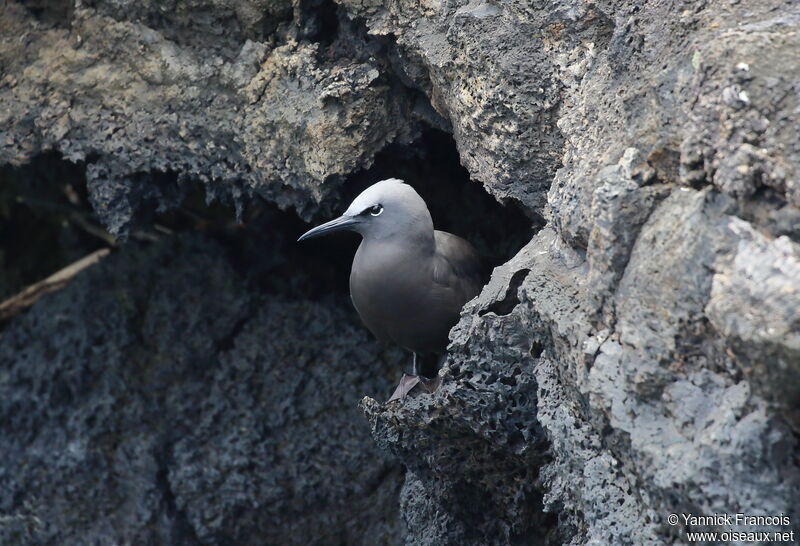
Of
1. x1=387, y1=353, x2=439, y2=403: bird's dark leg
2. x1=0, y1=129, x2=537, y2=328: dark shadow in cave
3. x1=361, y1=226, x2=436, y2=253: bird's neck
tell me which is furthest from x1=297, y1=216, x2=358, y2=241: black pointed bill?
x1=387, y1=353, x2=439, y2=403: bird's dark leg

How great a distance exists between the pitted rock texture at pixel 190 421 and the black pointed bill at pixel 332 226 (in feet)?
3.94

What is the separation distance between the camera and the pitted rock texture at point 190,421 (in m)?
4.69

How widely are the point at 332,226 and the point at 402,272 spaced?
35cm

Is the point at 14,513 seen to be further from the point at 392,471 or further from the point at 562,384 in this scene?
the point at 562,384

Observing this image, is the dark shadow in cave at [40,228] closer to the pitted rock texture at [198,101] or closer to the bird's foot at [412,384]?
the pitted rock texture at [198,101]

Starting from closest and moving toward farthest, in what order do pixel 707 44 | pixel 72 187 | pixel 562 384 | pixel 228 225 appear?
pixel 707 44, pixel 562 384, pixel 228 225, pixel 72 187

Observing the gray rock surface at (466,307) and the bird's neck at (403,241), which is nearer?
the gray rock surface at (466,307)

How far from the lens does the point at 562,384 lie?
2830 millimetres

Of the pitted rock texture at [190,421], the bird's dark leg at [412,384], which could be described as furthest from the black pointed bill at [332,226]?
the pitted rock texture at [190,421]

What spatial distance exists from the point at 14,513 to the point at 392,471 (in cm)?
190

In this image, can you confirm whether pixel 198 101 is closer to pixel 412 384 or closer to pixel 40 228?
pixel 412 384

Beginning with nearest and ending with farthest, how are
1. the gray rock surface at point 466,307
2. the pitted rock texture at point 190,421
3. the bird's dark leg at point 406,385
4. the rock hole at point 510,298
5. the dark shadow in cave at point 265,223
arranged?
the gray rock surface at point 466,307 → the rock hole at point 510,298 → the bird's dark leg at point 406,385 → the dark shadow in cave at point 265,223 → the pitted rock texture at point 190,421

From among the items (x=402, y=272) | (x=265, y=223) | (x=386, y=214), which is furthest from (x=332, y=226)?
(x=265, y=223)

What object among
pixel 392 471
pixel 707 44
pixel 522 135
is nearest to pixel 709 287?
pixel 707 44
